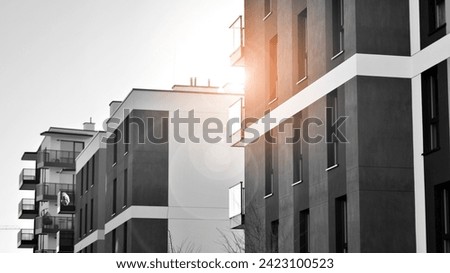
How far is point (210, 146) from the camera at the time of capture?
146ft

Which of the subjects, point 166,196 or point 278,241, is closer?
point 278,241

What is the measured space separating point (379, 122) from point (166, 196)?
21872 millimetres

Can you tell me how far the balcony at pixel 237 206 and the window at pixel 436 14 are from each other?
1250 centimetres

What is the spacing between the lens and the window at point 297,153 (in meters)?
27.9

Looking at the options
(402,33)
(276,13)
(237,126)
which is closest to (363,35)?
(402,33)

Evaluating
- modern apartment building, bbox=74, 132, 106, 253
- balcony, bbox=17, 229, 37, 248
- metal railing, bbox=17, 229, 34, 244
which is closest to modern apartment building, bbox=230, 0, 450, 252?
modern apartment building, bbox=74, 132, 106, 253

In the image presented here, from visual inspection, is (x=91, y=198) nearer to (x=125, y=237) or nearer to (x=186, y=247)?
(x=125, y=237)

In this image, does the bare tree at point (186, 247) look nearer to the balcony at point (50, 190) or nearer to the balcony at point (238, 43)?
the balcony at point (238, 43)

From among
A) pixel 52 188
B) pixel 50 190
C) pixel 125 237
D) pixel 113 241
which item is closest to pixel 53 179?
pixel 52 188

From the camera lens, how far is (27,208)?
269 feet

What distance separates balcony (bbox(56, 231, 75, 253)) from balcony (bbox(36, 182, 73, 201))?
770 centimetres

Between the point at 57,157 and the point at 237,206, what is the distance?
4363 centimetres

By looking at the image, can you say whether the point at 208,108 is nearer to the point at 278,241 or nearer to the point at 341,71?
the point at 278,241

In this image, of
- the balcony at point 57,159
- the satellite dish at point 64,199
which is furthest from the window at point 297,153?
the balcony at point 57,159
